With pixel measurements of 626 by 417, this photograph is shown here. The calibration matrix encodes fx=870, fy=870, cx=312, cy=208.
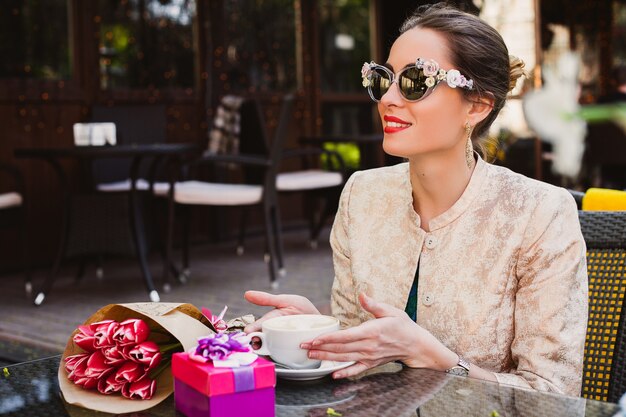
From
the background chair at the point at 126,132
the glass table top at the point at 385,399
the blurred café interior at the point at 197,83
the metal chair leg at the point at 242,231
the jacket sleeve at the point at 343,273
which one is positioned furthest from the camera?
the metal chair leg at the point at 242,231

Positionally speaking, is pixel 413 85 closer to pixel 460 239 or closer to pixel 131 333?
pixel 460 239

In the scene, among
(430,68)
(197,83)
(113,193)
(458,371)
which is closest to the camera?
(458,371)

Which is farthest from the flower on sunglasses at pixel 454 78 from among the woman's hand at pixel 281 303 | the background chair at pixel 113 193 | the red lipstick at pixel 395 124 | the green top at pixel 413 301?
the background chair at pixel 113 193

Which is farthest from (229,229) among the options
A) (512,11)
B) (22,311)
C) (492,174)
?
(492,174)

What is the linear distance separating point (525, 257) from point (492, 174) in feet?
0.71

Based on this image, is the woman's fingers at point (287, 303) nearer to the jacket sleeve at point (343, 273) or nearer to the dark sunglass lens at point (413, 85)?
the jacket sleeve at point (343, 273)

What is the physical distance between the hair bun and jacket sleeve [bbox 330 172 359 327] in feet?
1.26

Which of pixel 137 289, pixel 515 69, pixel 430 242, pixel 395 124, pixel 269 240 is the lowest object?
pixel 137 289

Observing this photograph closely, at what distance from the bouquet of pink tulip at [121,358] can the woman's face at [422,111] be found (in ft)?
1.97

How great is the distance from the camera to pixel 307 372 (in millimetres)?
1252

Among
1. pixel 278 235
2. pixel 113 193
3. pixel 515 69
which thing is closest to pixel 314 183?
pixel 278 235

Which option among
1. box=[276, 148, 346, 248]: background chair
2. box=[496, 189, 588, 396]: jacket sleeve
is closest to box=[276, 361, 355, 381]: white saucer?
box=[496, 189, 588, 396]: jacket sleeve

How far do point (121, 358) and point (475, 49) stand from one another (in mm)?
885

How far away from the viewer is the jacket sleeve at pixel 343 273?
5.87 feet
